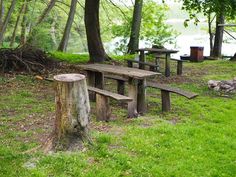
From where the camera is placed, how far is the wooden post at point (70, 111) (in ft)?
15.8

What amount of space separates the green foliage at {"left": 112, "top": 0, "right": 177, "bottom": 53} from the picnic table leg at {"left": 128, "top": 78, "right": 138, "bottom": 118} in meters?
12.6

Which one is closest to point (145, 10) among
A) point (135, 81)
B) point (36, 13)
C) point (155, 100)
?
point (36, 13)

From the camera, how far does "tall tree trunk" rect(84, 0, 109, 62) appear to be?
474 inches

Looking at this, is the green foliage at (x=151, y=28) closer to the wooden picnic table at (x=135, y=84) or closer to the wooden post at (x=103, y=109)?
the wooden picnic table at (x=135, y=84)

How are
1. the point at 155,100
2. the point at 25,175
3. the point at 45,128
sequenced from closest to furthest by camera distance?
1. the point at 25,175
2. the point at 45,128
3. the point at 155,100

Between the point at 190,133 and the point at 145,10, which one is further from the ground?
the point at 145,10

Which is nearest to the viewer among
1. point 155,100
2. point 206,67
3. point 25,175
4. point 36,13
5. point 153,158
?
point 25,175

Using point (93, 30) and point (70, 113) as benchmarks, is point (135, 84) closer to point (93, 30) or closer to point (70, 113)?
point (70, 113)

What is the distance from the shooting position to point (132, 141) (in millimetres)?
5254

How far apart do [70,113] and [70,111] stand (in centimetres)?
2

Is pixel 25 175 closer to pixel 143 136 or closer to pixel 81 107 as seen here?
pixel 81 107

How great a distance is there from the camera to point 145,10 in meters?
22.0

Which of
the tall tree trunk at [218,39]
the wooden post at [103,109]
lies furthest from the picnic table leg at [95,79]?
the tall tree trunk at [218,39]

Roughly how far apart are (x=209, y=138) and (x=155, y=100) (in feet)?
10.1
